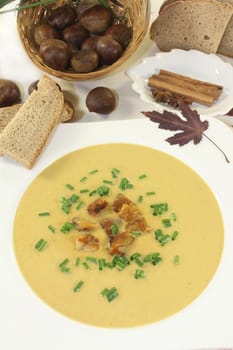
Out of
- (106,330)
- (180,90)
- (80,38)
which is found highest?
(80,38)

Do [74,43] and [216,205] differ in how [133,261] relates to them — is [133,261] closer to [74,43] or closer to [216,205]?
[216,205]

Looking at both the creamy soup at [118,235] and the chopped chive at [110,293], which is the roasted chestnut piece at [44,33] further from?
the chopped chive at [110,293]

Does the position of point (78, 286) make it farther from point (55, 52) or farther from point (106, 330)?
point (55, 52)

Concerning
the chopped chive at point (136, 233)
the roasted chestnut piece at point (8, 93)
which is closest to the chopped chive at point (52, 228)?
the chopped chive at point (136, 233)

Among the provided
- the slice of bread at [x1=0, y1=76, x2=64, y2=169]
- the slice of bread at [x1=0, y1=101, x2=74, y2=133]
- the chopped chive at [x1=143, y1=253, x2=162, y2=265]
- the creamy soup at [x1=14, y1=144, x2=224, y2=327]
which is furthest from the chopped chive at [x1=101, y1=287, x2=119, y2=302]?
the slice of bread at [x1=0, y1=101, x2=74, y2=133]

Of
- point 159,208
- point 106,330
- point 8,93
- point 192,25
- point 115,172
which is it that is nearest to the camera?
point 106,330

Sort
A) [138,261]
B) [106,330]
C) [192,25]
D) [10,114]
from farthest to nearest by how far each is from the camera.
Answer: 1. [192,25]
2. [10,114]
3. [138,261]
4. [106,330]

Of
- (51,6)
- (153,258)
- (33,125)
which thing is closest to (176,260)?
(153,258)

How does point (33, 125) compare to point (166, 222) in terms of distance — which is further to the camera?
point (33, 125)
